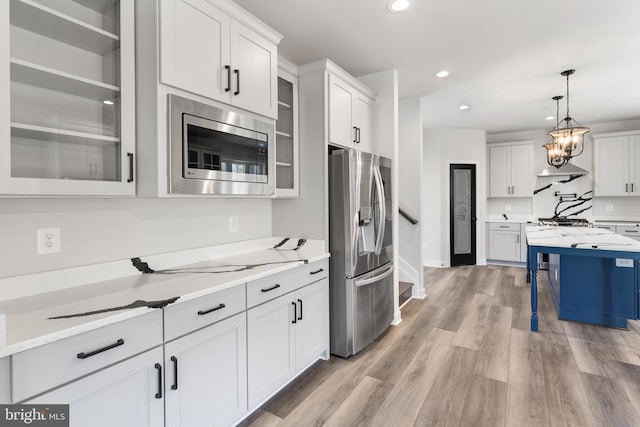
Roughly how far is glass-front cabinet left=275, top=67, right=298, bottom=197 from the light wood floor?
1.51 metres

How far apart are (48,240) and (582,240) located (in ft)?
14.4

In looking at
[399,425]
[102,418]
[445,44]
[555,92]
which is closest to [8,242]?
[102,418]

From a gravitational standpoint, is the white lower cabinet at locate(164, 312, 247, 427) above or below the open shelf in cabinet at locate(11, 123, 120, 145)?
below

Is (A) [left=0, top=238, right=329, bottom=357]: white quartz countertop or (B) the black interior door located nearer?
(A) [left=0, top=238, right=329, bottom=357]: white quartz countertop

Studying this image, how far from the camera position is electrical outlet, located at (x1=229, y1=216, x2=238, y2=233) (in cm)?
251

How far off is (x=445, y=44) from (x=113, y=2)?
97.9 inches

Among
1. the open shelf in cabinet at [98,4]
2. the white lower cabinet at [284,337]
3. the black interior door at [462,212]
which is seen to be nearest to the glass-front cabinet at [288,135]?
the white lower cabinet at [284,337]

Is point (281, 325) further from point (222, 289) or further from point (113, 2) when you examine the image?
point (113, 2)

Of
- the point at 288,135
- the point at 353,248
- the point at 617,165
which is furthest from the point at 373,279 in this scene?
the point at 617,165

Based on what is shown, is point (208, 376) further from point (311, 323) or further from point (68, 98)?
point (68, 98)

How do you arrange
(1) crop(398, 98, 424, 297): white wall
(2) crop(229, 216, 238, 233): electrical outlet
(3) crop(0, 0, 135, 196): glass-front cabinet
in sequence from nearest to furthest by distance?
(3) crop(0, 0, 135, 196): glass-front cabinet, (2) crop(229, 216, 238, 233): electrical outlet, (1) crop(398, 98, 424, 297): white wall

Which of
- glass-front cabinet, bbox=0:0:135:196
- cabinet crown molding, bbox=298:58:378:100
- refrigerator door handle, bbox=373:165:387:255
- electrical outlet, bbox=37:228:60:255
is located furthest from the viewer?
refrigerator door handle, bbox=373:165:387:255

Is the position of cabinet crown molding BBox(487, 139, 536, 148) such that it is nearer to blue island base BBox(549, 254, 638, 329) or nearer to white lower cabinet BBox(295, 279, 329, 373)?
blue island base BBox(549, 254, 638, 329)

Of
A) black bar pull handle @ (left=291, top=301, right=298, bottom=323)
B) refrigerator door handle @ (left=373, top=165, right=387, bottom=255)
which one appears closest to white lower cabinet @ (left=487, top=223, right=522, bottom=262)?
refrigerator door handle @ (left=373, top=165, right=387, bottom=255)
